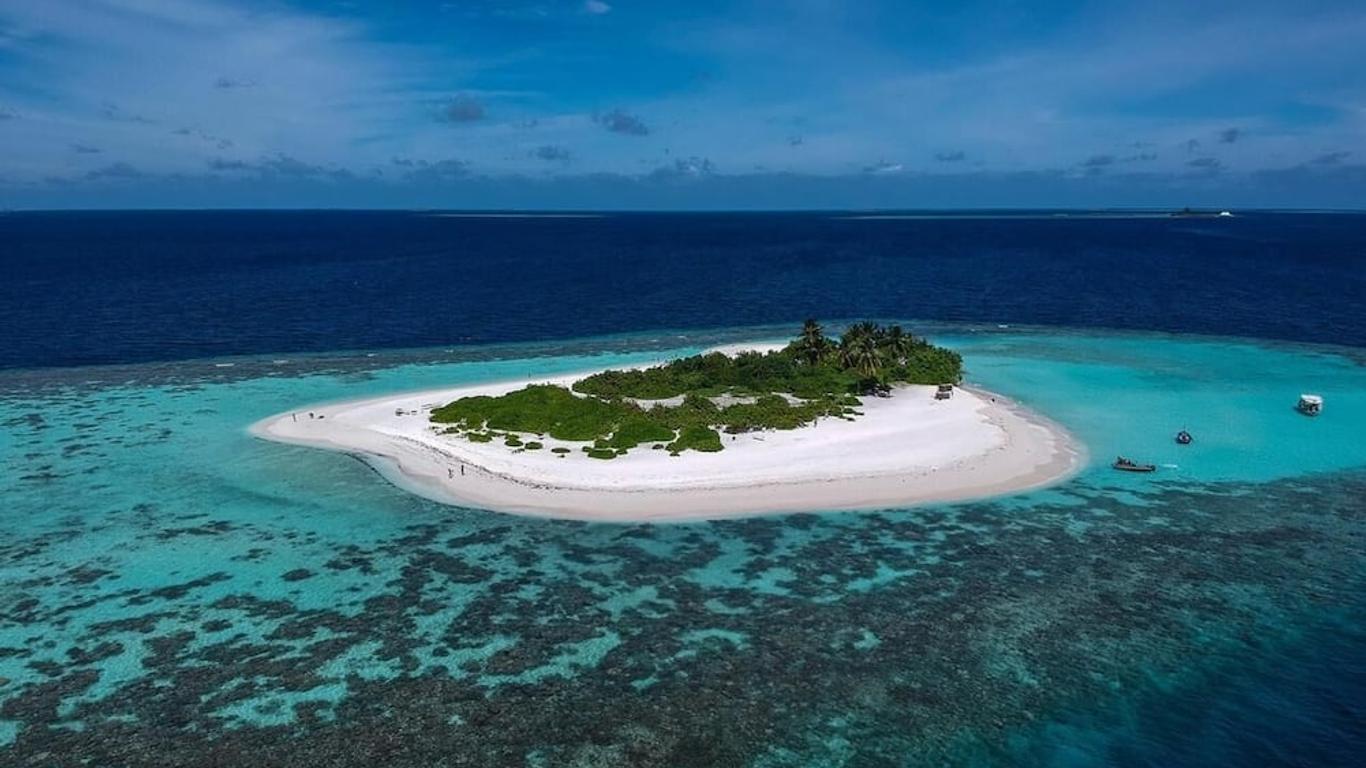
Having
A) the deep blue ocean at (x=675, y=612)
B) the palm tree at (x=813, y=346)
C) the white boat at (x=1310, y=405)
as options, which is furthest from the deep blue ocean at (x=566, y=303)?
the white boat at (x=1310, y=405)

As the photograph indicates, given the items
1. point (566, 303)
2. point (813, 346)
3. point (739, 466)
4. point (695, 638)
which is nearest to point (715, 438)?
point (739, 466)

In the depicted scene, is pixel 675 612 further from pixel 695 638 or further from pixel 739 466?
pixel 739 466

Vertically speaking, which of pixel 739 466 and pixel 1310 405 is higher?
pixel 1310 405

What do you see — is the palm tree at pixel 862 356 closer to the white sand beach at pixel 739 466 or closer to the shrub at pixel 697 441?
the white sand beach at pixel 739 466

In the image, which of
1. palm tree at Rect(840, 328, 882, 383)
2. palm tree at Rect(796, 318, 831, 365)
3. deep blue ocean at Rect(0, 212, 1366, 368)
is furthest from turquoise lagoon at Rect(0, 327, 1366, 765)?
deep blue ocean at Rect(0, 212, 1366, 368)

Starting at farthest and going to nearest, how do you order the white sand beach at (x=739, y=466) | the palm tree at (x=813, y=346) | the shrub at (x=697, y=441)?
the palm tree at (x=813, y=346) → the shrub at (x=697, y=441) → the white sand beach at (x=739, y=466)

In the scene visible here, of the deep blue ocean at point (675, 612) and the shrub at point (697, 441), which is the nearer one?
the deep blue ocean at point (675, 612)
